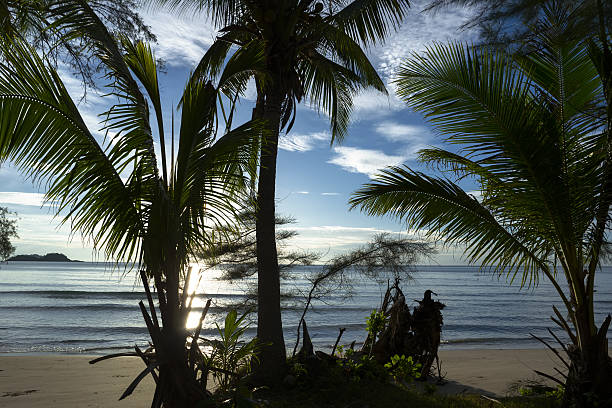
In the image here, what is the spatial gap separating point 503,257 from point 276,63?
4207mm

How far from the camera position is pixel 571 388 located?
191 inches

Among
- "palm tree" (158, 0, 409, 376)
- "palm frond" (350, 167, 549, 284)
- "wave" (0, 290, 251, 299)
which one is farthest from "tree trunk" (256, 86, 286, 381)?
"wave" (0, 290, 251, 299)

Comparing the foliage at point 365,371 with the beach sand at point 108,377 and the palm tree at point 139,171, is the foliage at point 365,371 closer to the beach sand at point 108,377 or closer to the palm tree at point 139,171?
the beach sand at point 108,377

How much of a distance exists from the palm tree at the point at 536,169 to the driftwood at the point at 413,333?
9.22ft

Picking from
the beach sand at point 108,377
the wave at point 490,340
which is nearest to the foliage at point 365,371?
the beach sand at point 108,377

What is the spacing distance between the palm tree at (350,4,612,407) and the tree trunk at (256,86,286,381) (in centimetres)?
210

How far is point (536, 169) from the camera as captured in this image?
455cm

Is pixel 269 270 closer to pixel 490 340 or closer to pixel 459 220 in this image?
pixel 459 220

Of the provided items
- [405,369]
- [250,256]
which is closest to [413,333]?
[405,369]

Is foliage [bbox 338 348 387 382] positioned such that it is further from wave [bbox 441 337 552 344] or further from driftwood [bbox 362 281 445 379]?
wave [bbox 441 337 552 344]

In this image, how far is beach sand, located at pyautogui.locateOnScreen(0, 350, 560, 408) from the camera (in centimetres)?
714

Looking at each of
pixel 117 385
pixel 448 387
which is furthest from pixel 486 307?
pixel 117 385

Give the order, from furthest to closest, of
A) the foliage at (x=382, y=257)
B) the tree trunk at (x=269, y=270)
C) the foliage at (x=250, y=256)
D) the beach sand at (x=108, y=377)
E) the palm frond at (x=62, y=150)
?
the foliage at (x=250, y=256) < the foliage at (x=382, y=257) < the beach sand at (x=108, y=377) < the tree trunk at (x=269, y=270) < the palm frond at (x=62, y=150)

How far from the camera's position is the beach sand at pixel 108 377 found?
7.14 meters
